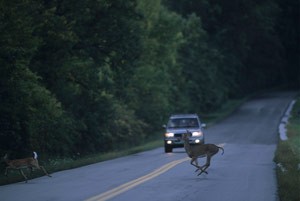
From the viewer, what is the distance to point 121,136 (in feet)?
158

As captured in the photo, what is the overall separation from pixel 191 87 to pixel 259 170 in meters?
46.9

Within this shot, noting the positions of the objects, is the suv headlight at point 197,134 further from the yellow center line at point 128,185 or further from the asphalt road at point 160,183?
the yellow center line at point 128,185

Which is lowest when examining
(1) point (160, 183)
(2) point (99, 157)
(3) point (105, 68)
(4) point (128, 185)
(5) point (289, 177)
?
(2) point (99, 157)

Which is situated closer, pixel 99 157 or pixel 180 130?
pixel 99 157

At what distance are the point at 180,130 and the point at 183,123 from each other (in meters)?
1.01

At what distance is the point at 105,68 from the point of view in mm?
42438

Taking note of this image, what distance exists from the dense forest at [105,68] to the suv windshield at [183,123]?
5.16 m

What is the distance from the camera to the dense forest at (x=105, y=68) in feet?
96.0

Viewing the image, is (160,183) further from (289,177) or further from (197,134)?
(197,134)

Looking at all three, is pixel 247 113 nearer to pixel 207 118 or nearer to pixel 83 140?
pixel 207 118

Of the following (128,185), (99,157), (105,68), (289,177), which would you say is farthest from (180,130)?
(128,185)

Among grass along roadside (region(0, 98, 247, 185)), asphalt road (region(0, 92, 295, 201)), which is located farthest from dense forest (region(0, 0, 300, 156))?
asphalt road (region(0, 92, 295, 201))

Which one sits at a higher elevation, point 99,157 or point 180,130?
point 180,130

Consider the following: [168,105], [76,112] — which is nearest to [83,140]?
[76,112]
